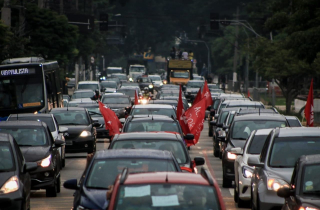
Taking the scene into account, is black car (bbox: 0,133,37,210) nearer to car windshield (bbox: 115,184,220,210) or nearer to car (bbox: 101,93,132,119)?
car windshield (bbox: 115,184,220,210)

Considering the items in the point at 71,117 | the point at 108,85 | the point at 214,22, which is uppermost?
the point at 214,22

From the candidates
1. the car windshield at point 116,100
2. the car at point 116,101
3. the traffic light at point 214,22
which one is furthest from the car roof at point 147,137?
the traffic light at point 214,22

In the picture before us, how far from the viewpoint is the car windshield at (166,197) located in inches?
290

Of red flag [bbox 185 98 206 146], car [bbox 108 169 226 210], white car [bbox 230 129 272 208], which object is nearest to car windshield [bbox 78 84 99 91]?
red flag [bbox 185 98 206 146]

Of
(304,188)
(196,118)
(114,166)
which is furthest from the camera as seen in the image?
(196,118)

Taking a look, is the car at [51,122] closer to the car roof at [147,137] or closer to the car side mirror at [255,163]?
the car roof at [147,137]

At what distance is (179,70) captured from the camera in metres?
84.6

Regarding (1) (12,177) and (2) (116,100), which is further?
(2) (116,100)

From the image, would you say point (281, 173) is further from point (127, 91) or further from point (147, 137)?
point (127, 91)

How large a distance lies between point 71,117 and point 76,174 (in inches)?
249

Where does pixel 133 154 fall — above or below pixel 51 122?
above

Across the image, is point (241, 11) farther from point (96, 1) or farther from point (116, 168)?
point (116, 168)

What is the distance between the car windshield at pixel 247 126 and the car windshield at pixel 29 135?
4534 mm

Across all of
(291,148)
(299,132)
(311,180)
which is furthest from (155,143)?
(311,180)
